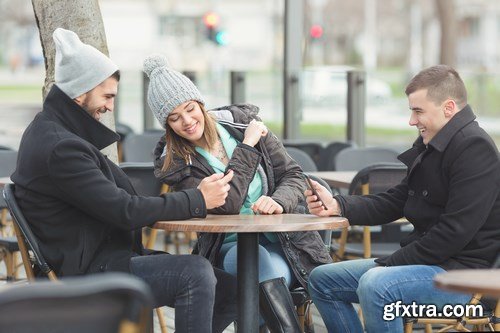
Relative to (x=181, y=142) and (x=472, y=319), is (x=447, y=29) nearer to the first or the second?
(x=181, y=142)

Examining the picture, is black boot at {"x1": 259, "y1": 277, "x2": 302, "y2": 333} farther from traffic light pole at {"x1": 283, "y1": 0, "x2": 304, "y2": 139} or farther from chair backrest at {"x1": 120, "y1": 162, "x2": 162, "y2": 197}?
traffic light pole at {"x1": 283, "y1": 0, "x2": 304, "y2": 139}

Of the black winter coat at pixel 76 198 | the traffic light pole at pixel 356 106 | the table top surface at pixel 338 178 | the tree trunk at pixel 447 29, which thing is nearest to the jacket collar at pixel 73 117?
the black winter coat at pixel 76 198

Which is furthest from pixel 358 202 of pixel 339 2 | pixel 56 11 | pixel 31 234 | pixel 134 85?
pixel 339 2

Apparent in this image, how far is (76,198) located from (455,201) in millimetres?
1435

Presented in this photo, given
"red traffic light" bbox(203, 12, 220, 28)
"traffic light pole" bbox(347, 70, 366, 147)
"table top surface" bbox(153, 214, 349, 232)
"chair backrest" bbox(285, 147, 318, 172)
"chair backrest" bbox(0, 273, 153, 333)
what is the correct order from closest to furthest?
"chair backrest" bbox(0, 273, 153, 333)
"table top surface" bbox(153, 214, 349, 232)
"chair backrest" bbox(285, 147, 318, 172)
"traffic light pole" bbox(347, 70, 366, 147)
"red traffic light" bbox(203, 12, 220, 28)

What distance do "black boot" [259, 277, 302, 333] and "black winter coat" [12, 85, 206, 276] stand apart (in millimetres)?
485

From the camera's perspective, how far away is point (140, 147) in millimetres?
9273

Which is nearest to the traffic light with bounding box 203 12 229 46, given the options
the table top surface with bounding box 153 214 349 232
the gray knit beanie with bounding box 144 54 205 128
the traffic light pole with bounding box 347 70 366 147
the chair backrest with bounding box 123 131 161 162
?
the traffic light pole with bounding box 347 70 366 147

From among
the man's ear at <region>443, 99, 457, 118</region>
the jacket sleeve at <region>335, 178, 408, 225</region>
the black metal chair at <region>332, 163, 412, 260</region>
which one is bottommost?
the black metal chair at <region>332, 163, 412, 260</region>

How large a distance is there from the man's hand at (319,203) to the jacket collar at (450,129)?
1.80ft

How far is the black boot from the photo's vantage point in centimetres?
488

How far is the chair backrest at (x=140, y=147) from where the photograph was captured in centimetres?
920

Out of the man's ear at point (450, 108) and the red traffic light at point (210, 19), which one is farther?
the red traffic light at point (210, 19)

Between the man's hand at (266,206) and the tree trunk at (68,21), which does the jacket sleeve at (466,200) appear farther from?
the tree trunk at (68,21)
